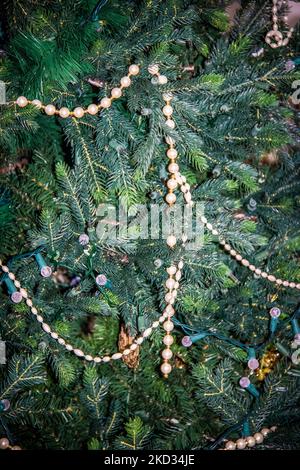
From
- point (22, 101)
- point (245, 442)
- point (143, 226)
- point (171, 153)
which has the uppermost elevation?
point (22, 101)

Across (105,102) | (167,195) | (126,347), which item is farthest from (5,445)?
(105,102)

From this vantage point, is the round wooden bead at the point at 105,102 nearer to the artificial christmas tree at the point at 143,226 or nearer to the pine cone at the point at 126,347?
the artificial christmas tree at the point at 143,226

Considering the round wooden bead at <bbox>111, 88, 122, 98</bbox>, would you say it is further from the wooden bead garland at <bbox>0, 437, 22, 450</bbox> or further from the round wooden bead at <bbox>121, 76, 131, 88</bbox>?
the wooden bead garland at <bbox>0, 437, 22, 450</bbox>

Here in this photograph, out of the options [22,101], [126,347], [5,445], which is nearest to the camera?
[22,101]

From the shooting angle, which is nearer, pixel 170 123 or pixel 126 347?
pixel 170 123

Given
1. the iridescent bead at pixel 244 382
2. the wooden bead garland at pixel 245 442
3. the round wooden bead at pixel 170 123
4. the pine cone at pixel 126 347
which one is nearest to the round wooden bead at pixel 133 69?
the round wooden bead at pixel 170 123

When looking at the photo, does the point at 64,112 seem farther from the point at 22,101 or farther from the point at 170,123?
the point at 170,123

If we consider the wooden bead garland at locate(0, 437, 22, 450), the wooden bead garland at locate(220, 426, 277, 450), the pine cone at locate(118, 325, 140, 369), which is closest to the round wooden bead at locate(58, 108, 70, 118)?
the pine cone at locate(118, 325, 140, 369)

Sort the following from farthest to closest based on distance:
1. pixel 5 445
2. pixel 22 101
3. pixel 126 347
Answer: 1. pixel 126 347
2. pixel 5 445
3. pixel 22 101
